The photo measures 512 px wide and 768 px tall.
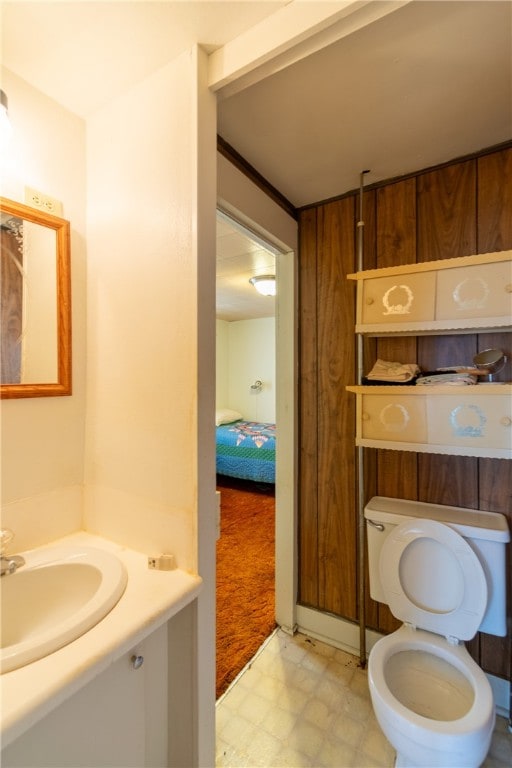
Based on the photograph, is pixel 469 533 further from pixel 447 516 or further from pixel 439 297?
pixel 439 297

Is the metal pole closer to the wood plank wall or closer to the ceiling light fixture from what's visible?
the wood plank wall

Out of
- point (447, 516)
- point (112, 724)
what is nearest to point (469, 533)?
point (447, 516)

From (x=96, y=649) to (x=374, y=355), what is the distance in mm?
1478

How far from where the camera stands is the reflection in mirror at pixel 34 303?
0.98 m

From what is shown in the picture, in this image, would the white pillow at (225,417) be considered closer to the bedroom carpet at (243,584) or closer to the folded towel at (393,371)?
the bedroom carpet at (243,584)

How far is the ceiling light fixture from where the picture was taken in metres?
3.08

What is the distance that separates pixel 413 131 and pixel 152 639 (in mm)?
1928

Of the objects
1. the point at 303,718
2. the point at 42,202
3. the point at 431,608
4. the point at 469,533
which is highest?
the point at 42,202

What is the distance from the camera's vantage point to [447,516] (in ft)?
4.52

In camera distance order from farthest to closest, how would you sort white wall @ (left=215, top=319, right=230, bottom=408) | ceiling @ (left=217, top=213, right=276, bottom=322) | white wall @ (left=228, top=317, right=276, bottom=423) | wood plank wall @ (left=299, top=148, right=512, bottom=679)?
white wall @ (left=215, top=319, right=230, bottom=408) → white wall @ (left=228, top=317, right=276, bottom=423) → ceiling @ (left=217, top=213, right=276, bottom=322) → wood plank wall @ (left=299, top=148, right=512, bottom=679)

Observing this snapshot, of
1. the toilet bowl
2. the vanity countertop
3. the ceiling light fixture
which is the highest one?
the ceiling light fixture

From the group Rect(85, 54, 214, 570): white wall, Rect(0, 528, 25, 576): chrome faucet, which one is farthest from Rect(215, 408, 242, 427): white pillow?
Rect(0, 528, 25, 576): chrome faucet

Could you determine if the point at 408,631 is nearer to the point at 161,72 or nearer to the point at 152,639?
the point at 152,639

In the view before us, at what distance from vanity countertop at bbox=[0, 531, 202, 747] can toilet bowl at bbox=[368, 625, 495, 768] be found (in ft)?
2.48
